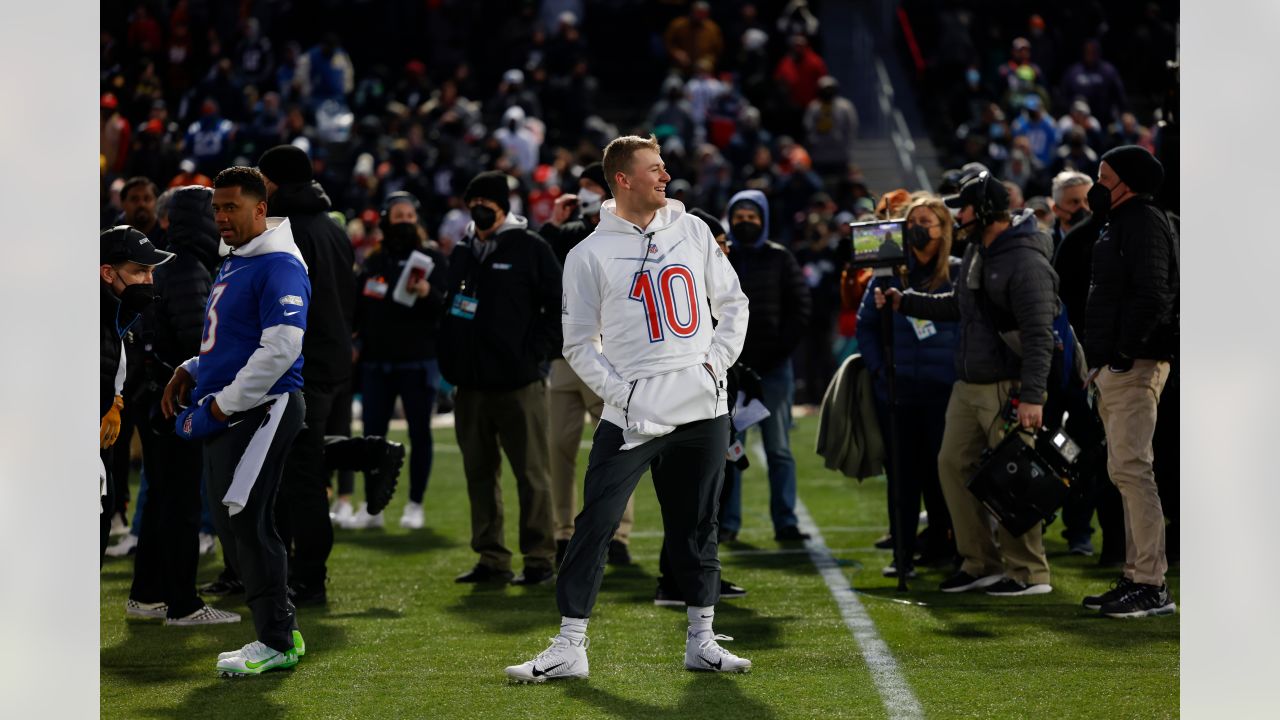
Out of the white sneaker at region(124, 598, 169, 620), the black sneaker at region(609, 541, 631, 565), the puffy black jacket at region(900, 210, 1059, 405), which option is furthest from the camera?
the black sneaker at region(609, 541, 631, 565)

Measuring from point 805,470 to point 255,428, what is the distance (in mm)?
7745

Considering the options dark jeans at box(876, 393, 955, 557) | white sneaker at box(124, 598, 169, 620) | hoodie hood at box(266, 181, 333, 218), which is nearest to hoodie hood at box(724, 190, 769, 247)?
dark jeans at box(876, 393, 955, 557)

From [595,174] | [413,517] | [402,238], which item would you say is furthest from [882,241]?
[413,517]

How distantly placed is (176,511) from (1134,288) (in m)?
4.38

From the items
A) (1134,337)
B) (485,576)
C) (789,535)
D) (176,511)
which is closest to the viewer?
(1134,337)

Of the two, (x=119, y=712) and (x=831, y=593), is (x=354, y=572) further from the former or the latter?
(x=119, y=712)

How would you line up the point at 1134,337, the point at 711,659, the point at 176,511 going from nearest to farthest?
the point at 711,659, the point at 1134,337, the point at 176,511

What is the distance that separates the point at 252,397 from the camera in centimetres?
627

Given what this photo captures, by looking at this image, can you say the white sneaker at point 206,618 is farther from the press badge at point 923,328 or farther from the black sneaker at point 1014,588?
the press badge at point 923,328

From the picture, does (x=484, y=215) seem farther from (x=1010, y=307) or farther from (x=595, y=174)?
(x=1010, y=307)

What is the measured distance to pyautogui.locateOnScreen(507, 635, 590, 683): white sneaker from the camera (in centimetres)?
623

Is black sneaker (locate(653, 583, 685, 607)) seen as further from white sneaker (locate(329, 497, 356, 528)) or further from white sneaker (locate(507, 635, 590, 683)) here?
white sneaker (locate(329, 497, 356, 528))

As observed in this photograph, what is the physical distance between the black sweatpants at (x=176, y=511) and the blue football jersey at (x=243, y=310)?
1.29 metres

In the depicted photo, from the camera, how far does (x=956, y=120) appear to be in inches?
972
